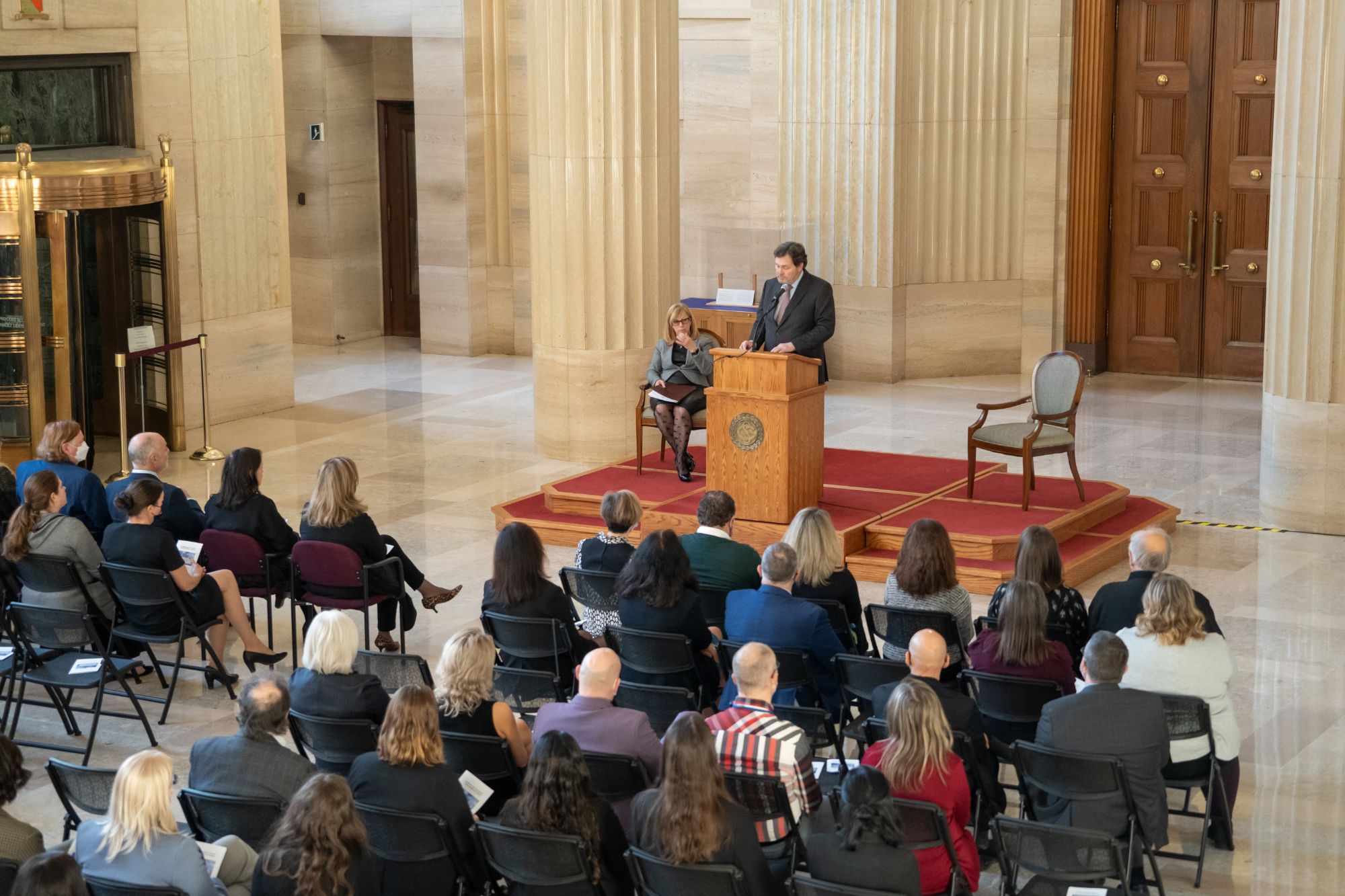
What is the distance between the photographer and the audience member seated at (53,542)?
304 inches

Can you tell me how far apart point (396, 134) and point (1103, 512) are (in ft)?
32.0

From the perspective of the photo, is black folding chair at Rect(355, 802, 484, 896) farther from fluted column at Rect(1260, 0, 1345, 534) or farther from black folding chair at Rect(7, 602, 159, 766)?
fluted column at Rect(1260, 0, 1345, 534)

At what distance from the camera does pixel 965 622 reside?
23.1 ft

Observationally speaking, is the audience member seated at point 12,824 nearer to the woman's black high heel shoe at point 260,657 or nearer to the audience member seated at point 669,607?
the audience member seated at point 669,607

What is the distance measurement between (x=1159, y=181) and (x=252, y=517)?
30.8ft

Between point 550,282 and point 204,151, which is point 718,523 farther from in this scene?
point 204,151

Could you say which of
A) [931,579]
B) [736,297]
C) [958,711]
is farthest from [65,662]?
[736,297]

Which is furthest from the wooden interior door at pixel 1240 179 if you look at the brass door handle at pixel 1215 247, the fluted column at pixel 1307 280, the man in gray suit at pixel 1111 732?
the man in gray suit at pixel 1111 732

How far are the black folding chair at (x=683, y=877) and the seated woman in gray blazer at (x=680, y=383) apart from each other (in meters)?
6.27

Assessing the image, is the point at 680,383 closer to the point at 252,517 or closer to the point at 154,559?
the point at 252,517

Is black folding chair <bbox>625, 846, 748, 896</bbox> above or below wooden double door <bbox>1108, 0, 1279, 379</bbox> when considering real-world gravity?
below

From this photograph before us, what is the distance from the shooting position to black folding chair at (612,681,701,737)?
637cm

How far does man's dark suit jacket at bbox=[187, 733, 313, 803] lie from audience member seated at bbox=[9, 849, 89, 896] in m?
1.03

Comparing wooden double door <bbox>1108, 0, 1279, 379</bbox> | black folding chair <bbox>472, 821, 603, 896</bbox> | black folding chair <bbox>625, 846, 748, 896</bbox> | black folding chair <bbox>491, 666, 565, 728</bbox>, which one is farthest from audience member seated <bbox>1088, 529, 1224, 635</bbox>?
wooden double door <bbox>1108, 0, 1279, 379</bbox>
